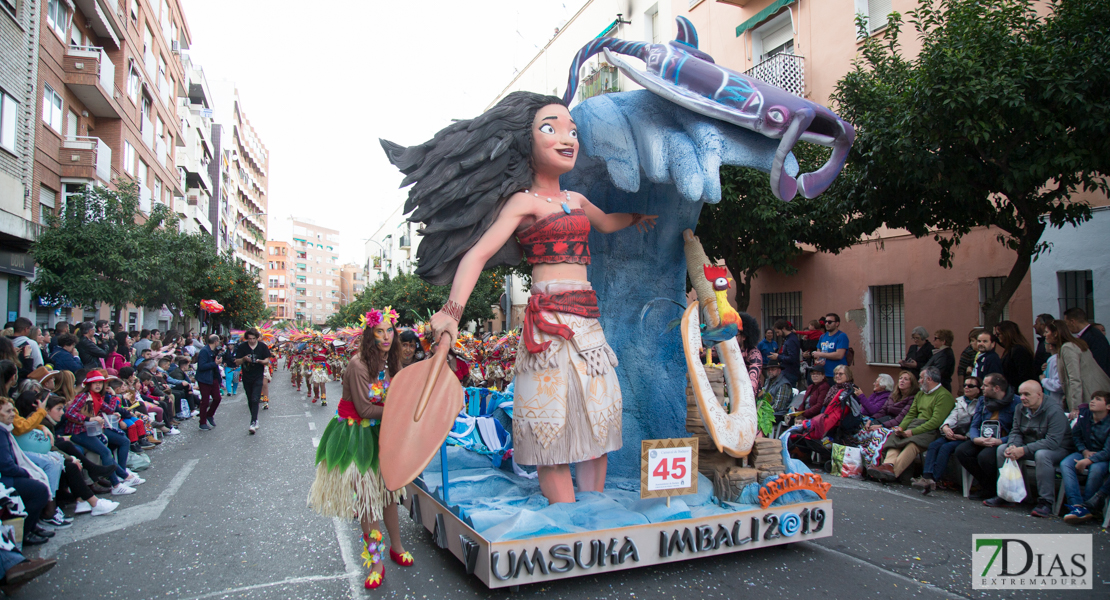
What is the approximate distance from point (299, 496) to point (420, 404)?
10.7 ft

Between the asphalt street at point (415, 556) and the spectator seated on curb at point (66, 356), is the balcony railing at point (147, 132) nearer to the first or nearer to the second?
the spectator seated on curb at point (66, 356)

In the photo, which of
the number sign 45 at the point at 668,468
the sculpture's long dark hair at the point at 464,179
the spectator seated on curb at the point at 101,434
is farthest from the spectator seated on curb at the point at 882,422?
the spectator seated on curb at the point at 101,434

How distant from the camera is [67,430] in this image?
A: 5.86 meters

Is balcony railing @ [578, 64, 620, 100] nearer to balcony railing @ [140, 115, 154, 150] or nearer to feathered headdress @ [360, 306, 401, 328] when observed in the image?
balcony railing @ [140, 115, 154, 150]

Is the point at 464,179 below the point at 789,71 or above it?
below

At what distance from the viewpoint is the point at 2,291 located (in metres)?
12.8

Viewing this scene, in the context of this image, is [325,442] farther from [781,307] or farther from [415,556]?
[781,307]

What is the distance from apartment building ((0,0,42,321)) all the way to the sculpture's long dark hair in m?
11.9

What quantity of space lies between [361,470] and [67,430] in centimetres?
393

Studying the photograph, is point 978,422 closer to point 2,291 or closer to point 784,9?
point 784,9

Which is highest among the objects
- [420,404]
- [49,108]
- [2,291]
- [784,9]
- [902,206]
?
[784,9]

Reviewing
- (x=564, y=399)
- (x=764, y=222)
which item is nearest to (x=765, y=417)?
(x=564, y=399)

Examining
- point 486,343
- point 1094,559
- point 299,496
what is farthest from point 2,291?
point 1094,559

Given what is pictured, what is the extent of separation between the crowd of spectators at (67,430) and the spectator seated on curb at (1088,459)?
6.50 metres
